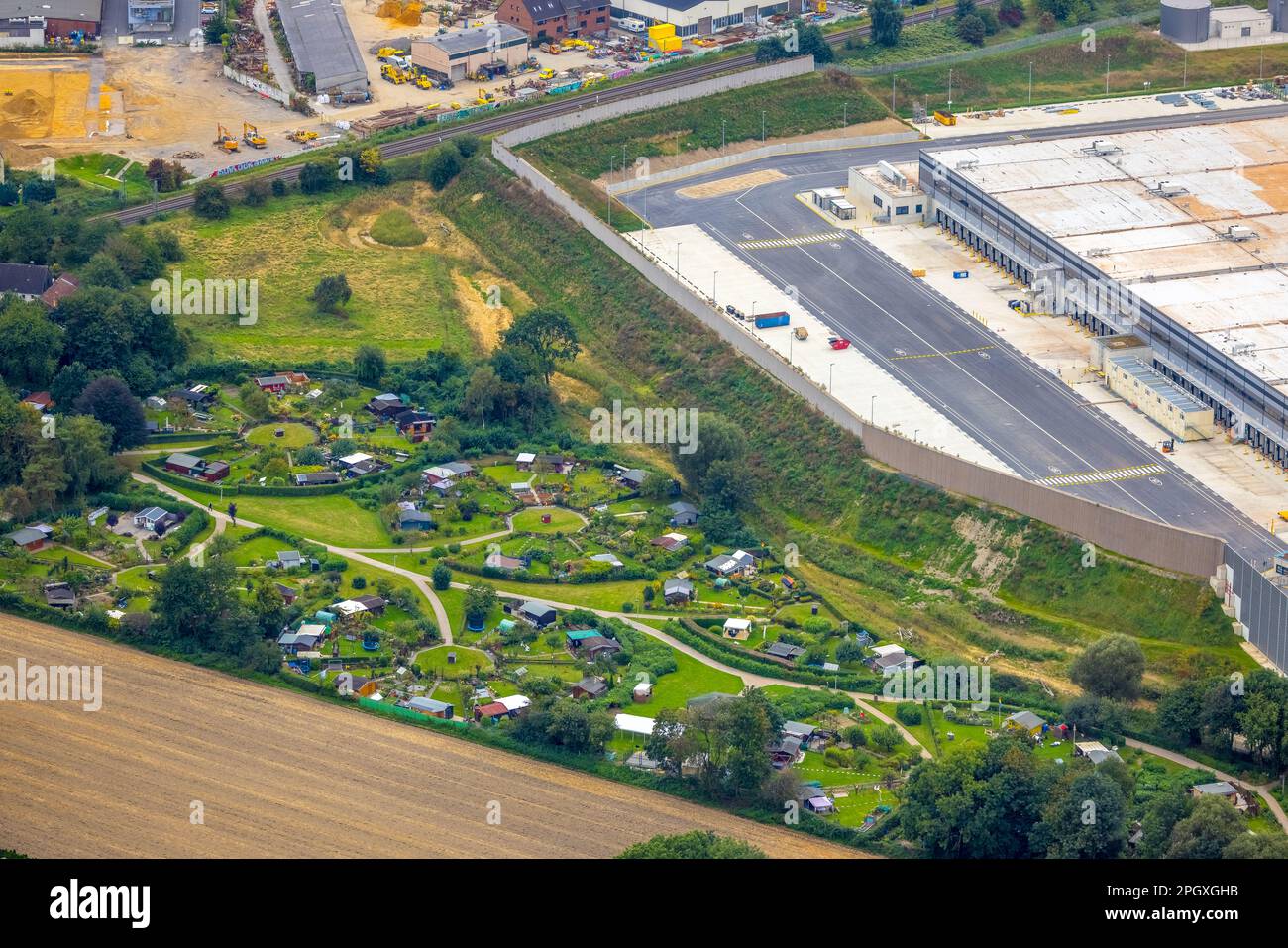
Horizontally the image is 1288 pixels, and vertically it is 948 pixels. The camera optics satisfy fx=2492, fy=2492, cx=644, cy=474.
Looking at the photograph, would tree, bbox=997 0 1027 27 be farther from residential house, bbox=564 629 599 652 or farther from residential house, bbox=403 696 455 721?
residential house, bbox=403 696 455 721

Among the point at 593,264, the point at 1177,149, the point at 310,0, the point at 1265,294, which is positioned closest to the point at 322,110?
the point at 310,0

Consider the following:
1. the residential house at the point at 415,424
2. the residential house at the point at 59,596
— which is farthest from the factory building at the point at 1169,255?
the residential house at the point at 59,596

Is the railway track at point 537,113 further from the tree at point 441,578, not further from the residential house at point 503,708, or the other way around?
the residential house at point 503,708


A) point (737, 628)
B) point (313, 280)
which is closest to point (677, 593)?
point (737, 628)

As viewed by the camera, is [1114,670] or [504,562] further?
[504,562]

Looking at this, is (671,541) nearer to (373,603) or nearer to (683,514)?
(683,514)

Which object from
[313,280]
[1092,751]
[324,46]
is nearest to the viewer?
[1092,751]
